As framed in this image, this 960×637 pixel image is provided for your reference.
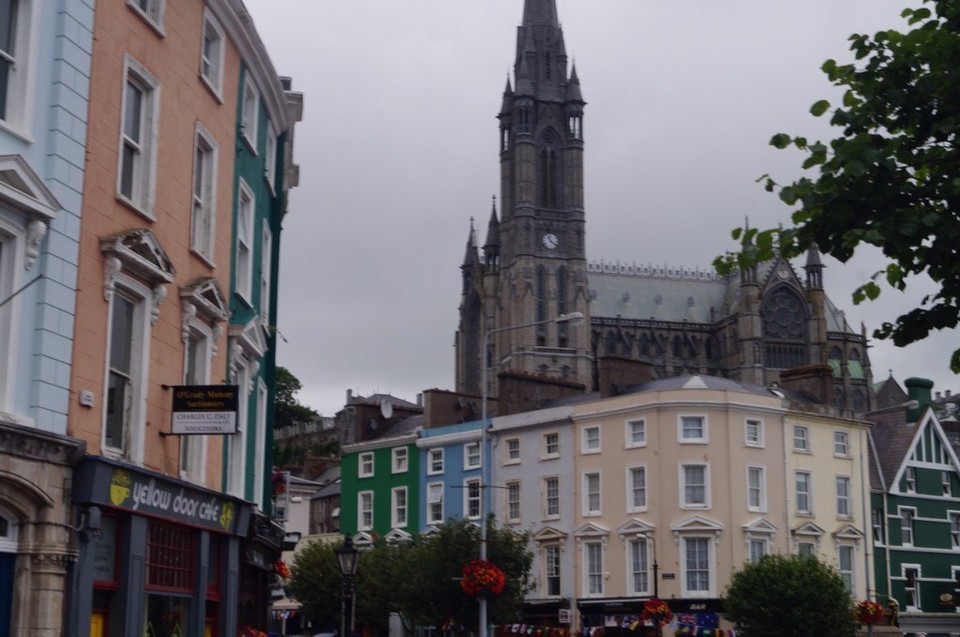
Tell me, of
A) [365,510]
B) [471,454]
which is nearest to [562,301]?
[365,510]

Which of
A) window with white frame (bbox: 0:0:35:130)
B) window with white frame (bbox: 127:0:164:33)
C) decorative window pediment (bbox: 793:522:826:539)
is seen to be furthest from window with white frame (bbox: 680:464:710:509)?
window with white frame (bbox: 0:0:35:130)

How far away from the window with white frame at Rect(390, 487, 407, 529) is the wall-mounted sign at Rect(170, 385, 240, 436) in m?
48.4

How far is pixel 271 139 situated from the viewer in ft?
90.2

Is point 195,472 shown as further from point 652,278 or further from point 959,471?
point 652,278

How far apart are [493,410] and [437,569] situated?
2196 cm

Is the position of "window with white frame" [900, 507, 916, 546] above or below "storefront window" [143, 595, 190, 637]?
above

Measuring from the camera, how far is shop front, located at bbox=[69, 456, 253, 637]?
16.4 metres

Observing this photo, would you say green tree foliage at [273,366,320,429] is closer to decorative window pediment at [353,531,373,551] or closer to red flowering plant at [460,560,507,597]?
decorative window pediment at [353,531,373,551]

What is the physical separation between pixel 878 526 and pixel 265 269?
42.4 m

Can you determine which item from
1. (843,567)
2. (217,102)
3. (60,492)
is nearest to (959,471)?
(843,567)

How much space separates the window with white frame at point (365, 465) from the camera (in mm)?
69875

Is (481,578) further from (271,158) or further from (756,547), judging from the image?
(756,547)

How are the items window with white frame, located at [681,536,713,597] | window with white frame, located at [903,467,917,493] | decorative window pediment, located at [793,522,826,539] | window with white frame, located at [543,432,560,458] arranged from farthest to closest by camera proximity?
window with white frame, located at [903,467,917,493] < window with white frame, located at [543,432,560,458] < decorative window pediment, located at [793,522,826,539] < window with white frame, located at [681,536,713,597]

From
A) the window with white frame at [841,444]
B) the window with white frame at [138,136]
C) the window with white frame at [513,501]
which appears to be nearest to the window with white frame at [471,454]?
the window with white frame at [513,501]
